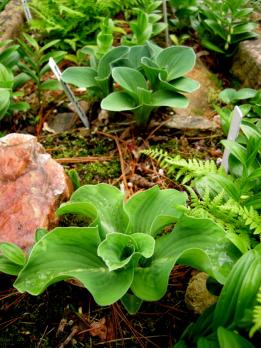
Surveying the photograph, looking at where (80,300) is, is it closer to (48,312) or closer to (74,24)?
(48,312)

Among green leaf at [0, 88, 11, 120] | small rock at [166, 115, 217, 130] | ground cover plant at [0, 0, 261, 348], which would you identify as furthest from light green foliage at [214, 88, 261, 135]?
green leaf at [0, 88, 11, 120]

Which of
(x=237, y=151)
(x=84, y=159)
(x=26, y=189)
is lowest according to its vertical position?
(x=84, y=159)

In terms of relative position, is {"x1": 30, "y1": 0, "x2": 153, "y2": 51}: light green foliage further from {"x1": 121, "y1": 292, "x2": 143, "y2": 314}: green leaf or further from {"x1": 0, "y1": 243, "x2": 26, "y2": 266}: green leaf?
{"x1": 121, "y1": 292, "x2": 143, "y2": 314}: green leaf

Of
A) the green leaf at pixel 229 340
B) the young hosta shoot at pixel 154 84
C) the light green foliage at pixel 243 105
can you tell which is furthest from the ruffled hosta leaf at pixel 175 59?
the green leaf at pixel 229 340

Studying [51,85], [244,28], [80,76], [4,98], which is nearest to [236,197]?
[80,76]

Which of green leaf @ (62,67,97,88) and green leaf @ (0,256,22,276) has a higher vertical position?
green leaf @ (62,67,97,88)

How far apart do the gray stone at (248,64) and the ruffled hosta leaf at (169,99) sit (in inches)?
30.9

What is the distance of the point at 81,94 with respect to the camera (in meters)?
2.69

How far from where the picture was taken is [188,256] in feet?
4.07

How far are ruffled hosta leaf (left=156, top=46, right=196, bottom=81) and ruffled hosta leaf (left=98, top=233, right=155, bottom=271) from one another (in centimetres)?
114

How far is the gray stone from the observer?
2.60 m

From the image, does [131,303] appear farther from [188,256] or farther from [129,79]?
[129,79]

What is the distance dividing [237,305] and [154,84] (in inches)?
55.4

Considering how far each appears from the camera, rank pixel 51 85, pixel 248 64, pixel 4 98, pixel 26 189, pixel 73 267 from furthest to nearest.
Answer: pixel 248 64, pixel 51 85, pixel 4 98, pixel 26 189, pixel 73 267
